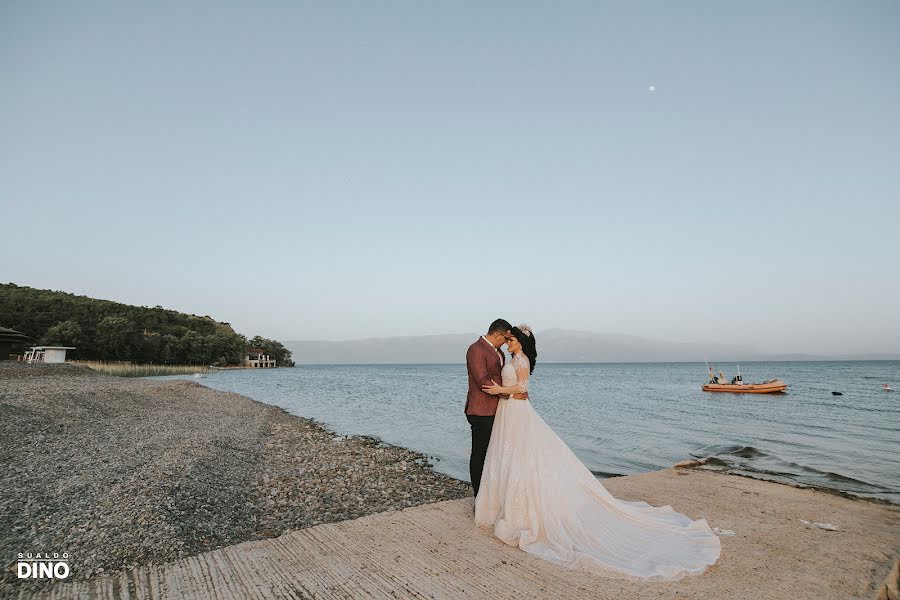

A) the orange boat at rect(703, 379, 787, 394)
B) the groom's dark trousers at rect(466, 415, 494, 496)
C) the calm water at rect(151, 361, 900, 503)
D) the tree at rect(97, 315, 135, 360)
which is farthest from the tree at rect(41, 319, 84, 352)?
the orange boat at rect(703, 379, 787, 394)

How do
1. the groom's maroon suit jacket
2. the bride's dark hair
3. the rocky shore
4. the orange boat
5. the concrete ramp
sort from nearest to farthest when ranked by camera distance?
1. the concrete ramp
2. the rocky shore
3. the groom's maroon suit jacket
4. the bride's dark hair
5. the orange boat

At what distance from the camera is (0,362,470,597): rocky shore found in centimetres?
510

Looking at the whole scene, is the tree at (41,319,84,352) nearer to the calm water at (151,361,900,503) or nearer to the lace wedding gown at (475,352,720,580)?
the calm water at (151,361,900,503)

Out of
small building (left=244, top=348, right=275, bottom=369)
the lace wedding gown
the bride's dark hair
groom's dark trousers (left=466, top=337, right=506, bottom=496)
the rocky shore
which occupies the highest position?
the bride's dark hair

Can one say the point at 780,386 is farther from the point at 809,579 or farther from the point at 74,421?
the point at 74,421

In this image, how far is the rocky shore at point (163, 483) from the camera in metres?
5.10

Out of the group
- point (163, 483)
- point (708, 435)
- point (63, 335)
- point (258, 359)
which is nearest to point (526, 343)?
point (163, 483)

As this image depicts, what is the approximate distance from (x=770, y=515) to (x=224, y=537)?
23.1 ft

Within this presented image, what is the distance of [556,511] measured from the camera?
195 inches

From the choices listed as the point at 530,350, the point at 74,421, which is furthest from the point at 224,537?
the point at 74,421

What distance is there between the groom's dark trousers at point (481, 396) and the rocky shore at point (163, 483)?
2433mm

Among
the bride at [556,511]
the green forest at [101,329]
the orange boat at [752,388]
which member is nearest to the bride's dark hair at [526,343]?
the bride at [556,511]

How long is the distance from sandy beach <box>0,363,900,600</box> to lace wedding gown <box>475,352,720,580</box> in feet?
0.72

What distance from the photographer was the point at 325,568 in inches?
165
